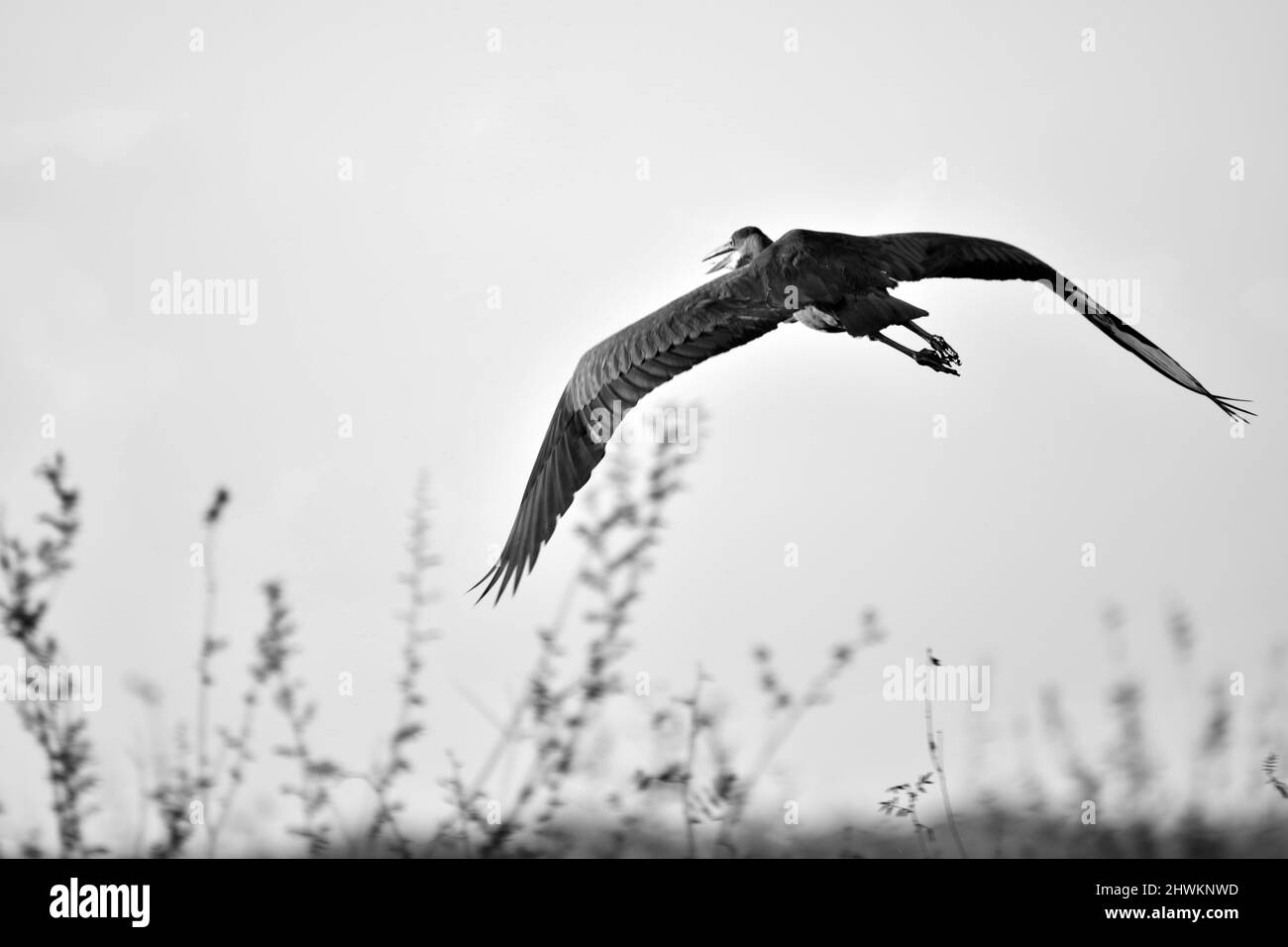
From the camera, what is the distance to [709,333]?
7.23 metres

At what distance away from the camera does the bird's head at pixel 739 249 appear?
9.23 metres

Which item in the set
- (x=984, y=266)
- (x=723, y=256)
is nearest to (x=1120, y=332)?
(x=984, y=266)

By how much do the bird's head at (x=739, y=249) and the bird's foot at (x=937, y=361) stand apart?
5.74 feet

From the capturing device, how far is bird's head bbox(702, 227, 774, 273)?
9.23 metres

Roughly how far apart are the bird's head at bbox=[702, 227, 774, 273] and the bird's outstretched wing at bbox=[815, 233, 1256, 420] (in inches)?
53.1

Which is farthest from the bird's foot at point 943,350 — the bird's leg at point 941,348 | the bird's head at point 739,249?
the bird's head at point 739,249

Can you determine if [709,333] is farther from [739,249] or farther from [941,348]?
[739,249]

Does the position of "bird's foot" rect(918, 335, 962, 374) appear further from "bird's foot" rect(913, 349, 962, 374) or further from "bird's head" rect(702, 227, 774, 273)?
"bird's head" rect(702, 227, 774, 273)

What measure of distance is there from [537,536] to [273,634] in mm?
2710

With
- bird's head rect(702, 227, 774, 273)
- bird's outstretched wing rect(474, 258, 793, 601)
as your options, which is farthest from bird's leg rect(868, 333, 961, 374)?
bird's head rect(702, 227, 774, 273)
